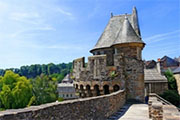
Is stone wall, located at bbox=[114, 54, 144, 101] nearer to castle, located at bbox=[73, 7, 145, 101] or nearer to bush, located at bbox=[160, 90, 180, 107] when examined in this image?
castle, located at bbox=[73, 7, 145, 101]

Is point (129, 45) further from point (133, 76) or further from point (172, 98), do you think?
point (172, 98)

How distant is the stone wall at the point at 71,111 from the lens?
3.53m

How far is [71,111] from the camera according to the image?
5.14 metres

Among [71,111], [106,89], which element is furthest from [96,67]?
[71,111]

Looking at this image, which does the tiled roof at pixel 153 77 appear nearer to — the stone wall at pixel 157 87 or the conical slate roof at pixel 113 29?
the stone wall at pixel 157 87

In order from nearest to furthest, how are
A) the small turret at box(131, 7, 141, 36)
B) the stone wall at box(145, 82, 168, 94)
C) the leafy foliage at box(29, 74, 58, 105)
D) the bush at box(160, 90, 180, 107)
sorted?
the small turret at box(131, 7, 141, 36)
the bush at box(160, 90, 180, 107)
the stone wall at box(145, 82, 168, 94)
the leafy foliage at box(29, 74, 58, 105)

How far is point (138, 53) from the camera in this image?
12547 mm

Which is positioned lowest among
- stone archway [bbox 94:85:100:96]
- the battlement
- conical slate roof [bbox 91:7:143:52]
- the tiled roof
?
stone archway [bbox 94:85:100:96]

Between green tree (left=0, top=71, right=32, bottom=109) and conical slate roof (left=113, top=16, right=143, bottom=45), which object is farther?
green tree (left=0, top=71, right=32, bottom=109)

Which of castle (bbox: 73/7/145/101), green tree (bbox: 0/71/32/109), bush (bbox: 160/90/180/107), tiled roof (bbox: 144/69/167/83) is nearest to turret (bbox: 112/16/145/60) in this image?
castle (bbox: 73/7/145/101)

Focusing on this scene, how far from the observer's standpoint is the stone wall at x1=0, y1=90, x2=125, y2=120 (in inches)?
139

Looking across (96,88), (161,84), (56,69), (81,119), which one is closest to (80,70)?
(96,88)

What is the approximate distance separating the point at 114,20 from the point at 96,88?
715cm

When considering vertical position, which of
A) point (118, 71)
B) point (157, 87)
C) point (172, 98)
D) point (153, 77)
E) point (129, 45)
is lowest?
point (172, 98)
